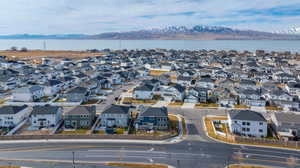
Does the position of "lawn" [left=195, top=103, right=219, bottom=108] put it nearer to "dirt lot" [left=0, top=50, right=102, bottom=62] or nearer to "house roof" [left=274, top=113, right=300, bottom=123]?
"house roof" [left=274, top=113, right=300, bottom=123]

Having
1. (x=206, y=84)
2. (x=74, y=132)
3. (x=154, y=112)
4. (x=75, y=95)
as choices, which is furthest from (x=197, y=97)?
(x=75, y=95)

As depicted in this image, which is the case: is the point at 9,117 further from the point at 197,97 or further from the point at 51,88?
the point at 197,97

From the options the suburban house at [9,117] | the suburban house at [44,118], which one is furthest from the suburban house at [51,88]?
the suburban house at [44,118]

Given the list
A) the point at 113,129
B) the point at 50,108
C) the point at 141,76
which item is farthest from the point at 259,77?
the point at 50,108

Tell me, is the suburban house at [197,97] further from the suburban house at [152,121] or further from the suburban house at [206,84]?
the suburban house at [152,121]

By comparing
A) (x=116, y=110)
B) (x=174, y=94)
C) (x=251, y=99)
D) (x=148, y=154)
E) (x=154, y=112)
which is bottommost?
(x=148, y=154)

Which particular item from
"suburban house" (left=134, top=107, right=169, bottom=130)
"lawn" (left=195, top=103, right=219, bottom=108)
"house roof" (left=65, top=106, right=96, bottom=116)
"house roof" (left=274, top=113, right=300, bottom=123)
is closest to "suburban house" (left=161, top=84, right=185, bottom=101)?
"lawn" (left=195, top=103, right=219, bottom=108)

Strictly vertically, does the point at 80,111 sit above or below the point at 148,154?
above
